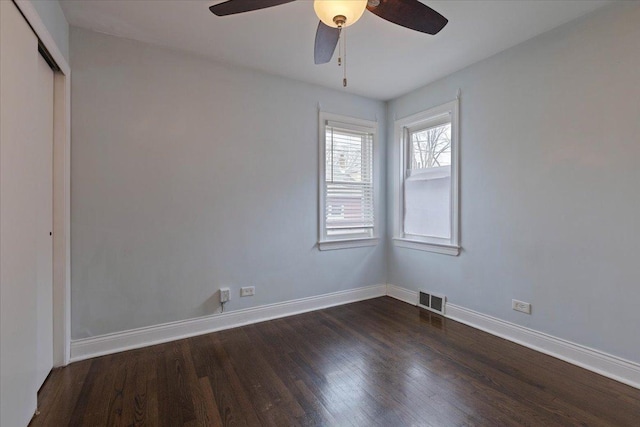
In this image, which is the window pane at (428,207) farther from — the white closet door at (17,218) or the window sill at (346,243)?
the white closet door at (17,218)

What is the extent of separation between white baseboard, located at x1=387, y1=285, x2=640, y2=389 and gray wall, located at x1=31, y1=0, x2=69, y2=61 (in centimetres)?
415

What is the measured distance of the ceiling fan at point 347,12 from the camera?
1.35 m

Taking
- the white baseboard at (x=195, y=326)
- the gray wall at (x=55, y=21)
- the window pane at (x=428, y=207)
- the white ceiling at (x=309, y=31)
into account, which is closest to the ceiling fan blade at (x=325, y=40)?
the white ceiling at (x=309, y=31)

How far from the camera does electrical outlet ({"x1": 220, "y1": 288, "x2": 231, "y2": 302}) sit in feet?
9.68

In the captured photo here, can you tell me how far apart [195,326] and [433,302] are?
2.62m

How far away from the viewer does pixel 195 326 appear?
112 inches

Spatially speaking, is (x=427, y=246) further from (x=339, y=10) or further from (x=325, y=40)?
(x=339, y=10)

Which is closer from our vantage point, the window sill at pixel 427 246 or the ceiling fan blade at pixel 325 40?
the ceiling fan blade at pixel 325 40

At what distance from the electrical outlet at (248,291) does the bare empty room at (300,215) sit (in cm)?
4

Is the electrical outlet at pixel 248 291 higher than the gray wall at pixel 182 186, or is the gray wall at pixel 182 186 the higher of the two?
the gray wall at pixel 182 186

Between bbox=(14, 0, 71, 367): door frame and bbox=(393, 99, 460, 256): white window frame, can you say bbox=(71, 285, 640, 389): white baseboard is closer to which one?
bbox=(14, 0, 71, 367): door frame

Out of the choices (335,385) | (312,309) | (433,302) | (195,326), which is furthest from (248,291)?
(433,302)

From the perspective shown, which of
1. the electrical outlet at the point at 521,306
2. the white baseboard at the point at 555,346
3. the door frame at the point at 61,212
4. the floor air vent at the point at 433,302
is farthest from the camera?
the floor air vent at the point at 433,302

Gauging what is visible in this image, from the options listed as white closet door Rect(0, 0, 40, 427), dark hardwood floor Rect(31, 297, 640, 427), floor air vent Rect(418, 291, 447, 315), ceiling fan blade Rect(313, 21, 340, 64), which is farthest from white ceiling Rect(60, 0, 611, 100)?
dark hardwood floor Rect(31, 297, 640, 427)
